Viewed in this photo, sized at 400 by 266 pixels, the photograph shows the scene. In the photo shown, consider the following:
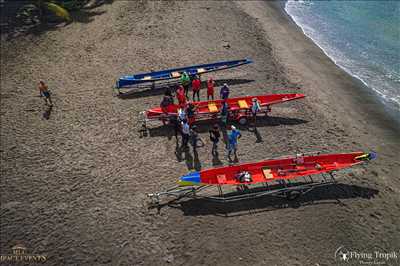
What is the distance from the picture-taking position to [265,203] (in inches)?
468

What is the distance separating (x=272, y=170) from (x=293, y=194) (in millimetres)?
1289

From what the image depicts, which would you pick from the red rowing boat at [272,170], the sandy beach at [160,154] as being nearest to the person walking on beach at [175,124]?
the sandy beach at [160,154]

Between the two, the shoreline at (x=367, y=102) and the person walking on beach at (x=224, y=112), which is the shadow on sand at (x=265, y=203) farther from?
the shoreline at (x=367, y=102)

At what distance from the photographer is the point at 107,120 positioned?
1612cm

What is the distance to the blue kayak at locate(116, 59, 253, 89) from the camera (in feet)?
59.7

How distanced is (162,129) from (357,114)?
12.0 m

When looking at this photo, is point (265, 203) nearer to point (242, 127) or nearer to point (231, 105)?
point (242, 127)

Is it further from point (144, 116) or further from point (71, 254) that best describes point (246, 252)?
point (144, 116)

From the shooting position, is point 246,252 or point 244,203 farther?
point 244,203

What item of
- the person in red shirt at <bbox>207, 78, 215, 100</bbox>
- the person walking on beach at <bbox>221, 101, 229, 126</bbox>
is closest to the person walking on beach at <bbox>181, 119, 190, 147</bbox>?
the person walking on beach at <bbox>221, 101, 229, 126</bbox>

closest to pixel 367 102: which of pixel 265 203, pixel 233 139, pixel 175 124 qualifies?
pixel 233 139

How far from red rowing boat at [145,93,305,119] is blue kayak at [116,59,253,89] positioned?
10.6 ft

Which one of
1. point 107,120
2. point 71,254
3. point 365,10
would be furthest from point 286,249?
point 365,10

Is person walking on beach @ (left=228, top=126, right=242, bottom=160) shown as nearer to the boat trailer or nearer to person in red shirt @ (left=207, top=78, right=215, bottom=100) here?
the boat trailer
